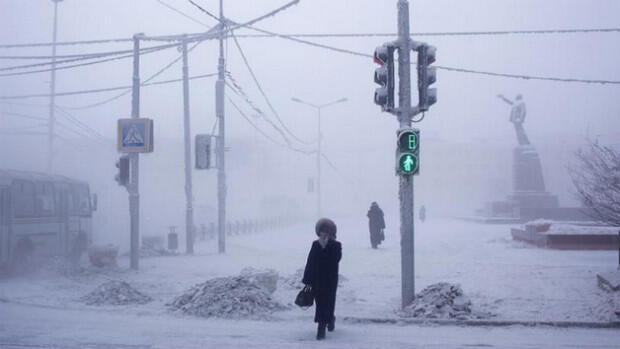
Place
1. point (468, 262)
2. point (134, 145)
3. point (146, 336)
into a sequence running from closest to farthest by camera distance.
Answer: point (146, 336) < point (134, 145) < point (468, 262)

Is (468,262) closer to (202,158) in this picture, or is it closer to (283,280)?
(283,280)

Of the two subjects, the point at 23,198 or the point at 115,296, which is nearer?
the point at 115,296

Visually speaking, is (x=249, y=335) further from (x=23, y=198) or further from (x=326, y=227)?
(x=23, y=198)

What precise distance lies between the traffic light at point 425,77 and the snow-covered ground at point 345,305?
361cm

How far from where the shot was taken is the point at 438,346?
25.9ft

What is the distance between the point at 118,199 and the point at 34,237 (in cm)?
4625

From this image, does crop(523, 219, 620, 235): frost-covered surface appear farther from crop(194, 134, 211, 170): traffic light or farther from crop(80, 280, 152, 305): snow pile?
crop(80, 280, 152, 305): snow pile

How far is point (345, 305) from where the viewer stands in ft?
36.6

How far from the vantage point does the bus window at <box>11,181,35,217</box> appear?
15703mm

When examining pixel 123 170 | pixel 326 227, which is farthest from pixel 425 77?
pixel 123 170

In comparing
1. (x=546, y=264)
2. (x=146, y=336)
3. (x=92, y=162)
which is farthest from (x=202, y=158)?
(x=92, y=162)

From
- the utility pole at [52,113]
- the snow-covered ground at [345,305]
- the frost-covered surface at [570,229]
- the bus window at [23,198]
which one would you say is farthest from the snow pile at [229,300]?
the utility pole at [52,113]

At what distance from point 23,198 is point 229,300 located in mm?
8639

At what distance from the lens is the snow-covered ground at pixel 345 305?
8.32 metres
